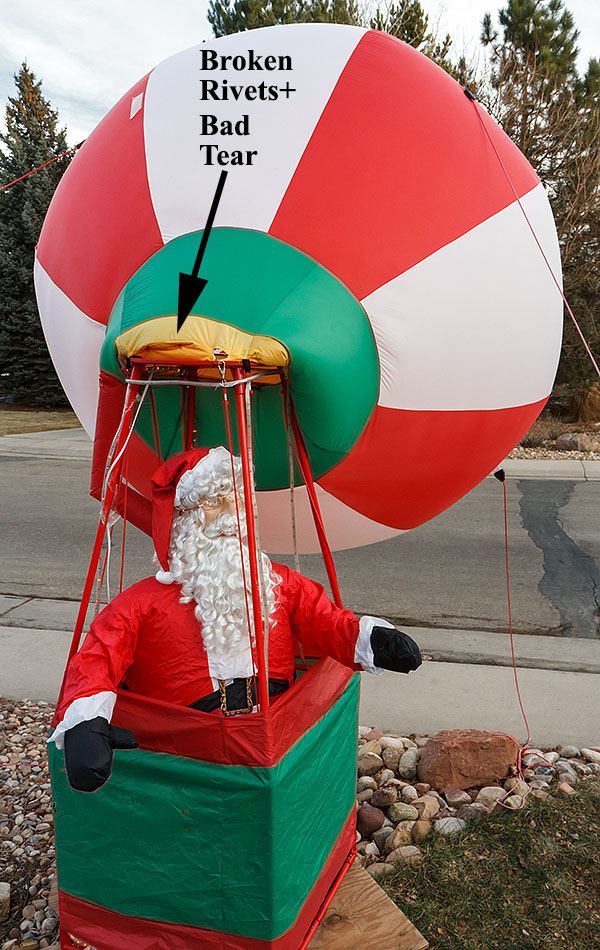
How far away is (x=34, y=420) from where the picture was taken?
61.2ft

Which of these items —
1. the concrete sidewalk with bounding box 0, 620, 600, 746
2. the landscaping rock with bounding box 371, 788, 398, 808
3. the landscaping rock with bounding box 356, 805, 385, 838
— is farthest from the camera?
the concrete sidewalk with bounding box 0, 620, 600, 746

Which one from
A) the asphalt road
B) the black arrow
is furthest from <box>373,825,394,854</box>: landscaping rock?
the asphalt road

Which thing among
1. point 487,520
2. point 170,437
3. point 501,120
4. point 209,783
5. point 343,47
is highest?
point 501,120

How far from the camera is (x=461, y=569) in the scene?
6.81m

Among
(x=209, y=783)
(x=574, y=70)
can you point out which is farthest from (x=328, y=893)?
(x=574, y=70)

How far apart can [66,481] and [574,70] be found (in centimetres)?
1313

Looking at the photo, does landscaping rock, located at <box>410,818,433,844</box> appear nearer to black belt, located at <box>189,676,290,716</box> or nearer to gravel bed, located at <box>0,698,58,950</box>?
black belt, located at <box>189,676,290,716</box>

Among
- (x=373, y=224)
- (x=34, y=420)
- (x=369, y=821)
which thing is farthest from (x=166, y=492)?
(x=34, y=420)

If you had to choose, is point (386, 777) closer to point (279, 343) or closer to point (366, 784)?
point (366, 784)

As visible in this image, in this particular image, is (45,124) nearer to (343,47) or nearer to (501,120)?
(501,120)

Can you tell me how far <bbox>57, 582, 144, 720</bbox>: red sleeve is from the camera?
2.09m

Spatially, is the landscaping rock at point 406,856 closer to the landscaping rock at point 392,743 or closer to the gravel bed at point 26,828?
the landscaping rock at point 392,743

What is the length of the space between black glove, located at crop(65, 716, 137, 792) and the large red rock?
6.10 ft

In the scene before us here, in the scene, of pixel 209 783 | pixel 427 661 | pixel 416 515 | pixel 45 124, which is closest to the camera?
pixel 209 783
